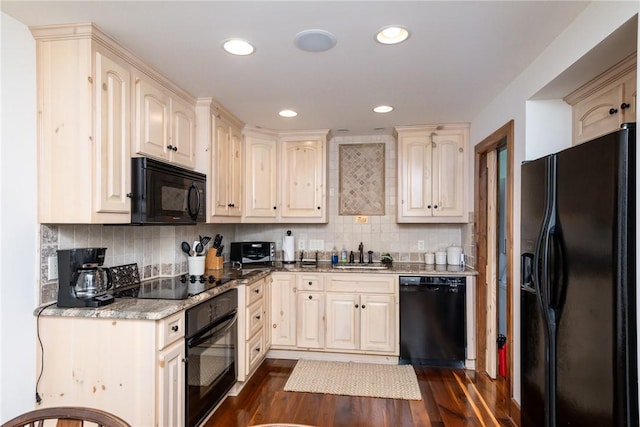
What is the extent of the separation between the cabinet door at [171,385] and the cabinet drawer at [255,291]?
2.97 feet

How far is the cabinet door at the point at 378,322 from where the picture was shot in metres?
3.19

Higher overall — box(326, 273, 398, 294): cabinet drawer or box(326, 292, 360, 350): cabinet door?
box(326, 273, 398, 294): cabinet drawer

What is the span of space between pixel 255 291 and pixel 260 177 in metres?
1.18

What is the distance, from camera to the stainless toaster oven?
12.1 feet

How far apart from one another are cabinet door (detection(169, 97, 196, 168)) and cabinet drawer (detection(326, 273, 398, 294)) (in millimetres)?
1627

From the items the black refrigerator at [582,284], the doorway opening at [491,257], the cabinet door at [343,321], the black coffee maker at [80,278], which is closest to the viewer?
the black refrigerator at [582,284]

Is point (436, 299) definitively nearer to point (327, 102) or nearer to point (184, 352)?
point (327, 102)

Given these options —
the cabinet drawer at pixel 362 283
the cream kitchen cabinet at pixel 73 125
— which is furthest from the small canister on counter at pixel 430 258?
the cream kitchen cabinet at pixel 73 125

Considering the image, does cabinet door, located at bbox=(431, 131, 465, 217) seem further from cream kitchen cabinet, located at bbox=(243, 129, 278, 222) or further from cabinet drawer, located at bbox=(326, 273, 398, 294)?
cream kitchen cabinet, located at bbox=(243, 129, 278, 222)

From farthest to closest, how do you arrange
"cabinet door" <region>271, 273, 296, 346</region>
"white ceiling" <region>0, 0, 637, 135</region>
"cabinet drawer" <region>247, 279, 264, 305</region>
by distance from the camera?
"cabinet door" <region>271, 273, 296, 346</region> → "cabinet drawer" <region>247, 279, 264, 305</region> → "white ceiling" <region>0, 0, 637, 135</region>

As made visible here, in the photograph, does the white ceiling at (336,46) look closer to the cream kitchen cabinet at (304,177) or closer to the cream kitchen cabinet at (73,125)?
the cream kitchen cabinet at (73,125)

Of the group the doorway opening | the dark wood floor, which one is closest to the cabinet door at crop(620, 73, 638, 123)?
the doorway opening

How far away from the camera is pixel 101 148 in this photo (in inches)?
69.0

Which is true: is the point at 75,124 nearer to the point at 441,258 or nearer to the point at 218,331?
the point at 218,331
